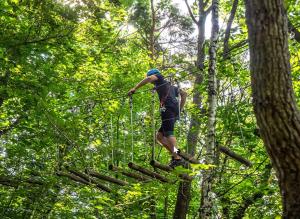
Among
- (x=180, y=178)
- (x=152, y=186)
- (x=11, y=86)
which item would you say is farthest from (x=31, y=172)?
(x=180, y=178)

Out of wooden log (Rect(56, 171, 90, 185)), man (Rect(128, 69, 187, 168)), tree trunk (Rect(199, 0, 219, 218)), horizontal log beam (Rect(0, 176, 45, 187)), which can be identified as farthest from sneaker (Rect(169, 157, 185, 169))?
horizontal log beam (Rect(0, 176, 45, 187))

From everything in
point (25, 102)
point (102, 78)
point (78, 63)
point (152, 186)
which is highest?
point (102, 78)

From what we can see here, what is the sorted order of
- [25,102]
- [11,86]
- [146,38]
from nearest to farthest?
[11,86], [25,102], [146,38]

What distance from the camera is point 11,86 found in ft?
19.1

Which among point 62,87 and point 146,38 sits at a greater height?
point 146,38

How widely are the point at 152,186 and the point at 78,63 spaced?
3848mm

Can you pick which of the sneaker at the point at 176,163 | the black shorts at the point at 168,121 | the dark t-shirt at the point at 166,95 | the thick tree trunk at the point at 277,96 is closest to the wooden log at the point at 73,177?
the sneaker at the point at 176,163

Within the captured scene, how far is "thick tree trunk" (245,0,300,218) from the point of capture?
116 inches

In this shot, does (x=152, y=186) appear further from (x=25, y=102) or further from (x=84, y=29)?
(x=84, y=29)

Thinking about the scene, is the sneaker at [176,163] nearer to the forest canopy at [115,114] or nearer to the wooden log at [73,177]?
the forest canopy at [115,114]

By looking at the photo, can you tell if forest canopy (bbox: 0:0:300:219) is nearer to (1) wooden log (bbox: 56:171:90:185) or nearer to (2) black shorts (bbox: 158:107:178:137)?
(1) wooden log (bbox: 56:171:90:185)

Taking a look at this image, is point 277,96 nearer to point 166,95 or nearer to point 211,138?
point 211,138

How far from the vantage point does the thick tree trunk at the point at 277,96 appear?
9.68 feet

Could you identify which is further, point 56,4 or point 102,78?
point 102,78
